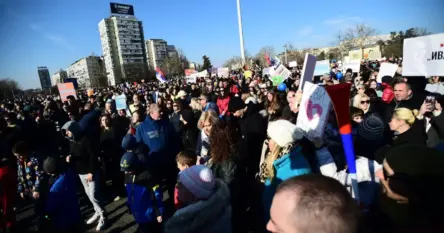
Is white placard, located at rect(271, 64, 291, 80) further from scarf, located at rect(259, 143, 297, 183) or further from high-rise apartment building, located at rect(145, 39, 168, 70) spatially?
high-rise apartment building, located at rect(145, 39, 168, 70)

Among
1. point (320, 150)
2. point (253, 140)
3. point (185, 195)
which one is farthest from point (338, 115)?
point (253, 140)

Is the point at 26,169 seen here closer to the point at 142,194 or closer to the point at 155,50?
the point at 142,194

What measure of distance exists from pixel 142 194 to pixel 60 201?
1.02m

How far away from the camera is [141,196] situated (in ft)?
11.0

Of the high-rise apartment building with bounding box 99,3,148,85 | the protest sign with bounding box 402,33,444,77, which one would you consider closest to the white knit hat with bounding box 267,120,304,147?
the protest sign with bounding box 402,33,444,77

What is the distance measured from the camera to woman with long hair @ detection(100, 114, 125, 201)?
5641mm

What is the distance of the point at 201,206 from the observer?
185 centimetres

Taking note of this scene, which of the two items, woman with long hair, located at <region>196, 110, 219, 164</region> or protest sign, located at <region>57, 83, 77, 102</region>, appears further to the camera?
protest sign, located at <region>57, 83, 77, 102</region>

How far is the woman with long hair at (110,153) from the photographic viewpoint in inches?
222

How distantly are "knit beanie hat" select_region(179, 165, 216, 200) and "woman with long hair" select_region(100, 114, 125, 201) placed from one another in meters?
4.11

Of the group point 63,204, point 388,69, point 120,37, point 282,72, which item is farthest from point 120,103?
point 120,37

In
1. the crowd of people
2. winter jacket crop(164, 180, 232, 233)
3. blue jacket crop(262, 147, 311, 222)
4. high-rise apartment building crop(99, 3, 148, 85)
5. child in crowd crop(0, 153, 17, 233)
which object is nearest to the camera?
the crowd of people

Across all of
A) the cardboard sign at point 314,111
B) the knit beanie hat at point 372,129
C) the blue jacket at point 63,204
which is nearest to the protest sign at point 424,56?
the knit beanie hat at point 372,129

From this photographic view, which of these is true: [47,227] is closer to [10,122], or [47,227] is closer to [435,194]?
[435,194]
